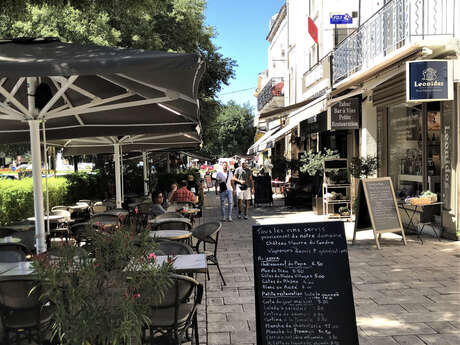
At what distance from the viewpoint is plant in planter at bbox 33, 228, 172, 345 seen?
2693 mm

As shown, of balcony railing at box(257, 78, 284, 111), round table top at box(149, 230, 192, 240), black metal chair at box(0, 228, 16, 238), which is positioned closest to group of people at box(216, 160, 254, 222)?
round table top at box(149, 230, 192, 240)

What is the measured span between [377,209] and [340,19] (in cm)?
804

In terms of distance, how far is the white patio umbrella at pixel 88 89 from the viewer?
3.55 metres

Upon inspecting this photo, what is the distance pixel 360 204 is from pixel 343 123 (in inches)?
177

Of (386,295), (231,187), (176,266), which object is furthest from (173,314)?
(231,187)

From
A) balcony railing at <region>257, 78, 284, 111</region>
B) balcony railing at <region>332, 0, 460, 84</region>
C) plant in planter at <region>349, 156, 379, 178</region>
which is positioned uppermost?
balcony railing at <region>257, 78, 284, 111</region>

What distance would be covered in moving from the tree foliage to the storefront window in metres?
6.58

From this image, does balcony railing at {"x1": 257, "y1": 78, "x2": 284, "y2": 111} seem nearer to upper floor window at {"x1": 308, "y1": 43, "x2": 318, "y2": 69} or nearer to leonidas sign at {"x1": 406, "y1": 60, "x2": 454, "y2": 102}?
upper floor window at {"x1": 308, "y1": 43, "x2": 318, "y2": 69}

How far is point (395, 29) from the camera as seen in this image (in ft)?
33.4

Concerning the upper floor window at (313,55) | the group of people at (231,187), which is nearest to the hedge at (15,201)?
the group of people at (231,187)

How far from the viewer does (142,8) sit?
7.25 meters

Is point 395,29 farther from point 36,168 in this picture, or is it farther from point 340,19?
point 36,168

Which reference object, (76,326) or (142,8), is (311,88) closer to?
(142,8)

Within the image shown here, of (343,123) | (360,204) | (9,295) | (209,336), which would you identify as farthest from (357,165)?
(9,295)
